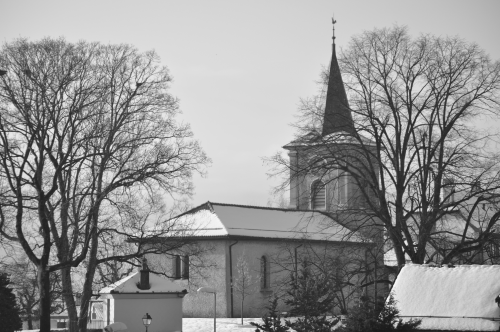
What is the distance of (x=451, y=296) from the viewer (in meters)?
21.2

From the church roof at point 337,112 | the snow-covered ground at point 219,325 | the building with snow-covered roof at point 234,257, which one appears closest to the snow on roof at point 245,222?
the building with snow-covered roof at point 234,257

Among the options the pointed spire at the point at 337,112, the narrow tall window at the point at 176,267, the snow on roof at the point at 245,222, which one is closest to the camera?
the pointed spire at the point at 337,112

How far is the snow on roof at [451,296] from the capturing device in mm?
20250

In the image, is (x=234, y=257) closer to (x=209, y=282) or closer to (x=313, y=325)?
(x=209, y=282)

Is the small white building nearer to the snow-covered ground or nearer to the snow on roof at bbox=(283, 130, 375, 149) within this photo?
Result: the snow-covered ground

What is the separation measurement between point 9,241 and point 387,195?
577 inches

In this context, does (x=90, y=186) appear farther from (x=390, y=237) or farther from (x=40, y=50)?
(x=390, y=237)

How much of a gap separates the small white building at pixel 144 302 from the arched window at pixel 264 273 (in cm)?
1478

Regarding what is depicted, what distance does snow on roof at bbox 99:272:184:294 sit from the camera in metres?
39.1

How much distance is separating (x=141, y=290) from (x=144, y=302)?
21.8 inches

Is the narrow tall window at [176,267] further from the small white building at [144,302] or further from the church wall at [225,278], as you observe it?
the small white building at [144,302]

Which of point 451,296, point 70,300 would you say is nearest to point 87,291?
point 70,300

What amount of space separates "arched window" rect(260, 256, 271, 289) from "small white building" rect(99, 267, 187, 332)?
582 inches

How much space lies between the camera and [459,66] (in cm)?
3300
